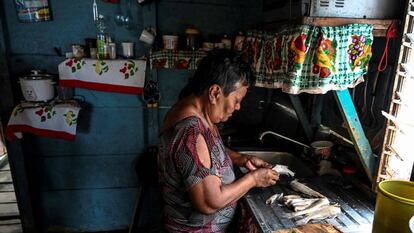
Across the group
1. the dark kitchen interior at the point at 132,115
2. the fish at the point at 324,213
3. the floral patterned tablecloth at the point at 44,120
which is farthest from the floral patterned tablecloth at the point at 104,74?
the fish at the point at 324,213

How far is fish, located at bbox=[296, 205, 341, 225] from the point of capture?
54.3 inches

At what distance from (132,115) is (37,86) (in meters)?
0.86

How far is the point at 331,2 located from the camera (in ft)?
4.14

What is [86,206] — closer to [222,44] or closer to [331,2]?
[222,44]

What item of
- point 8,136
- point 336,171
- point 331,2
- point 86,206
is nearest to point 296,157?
point 336,171

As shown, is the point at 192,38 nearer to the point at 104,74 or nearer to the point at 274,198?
the point at 104,74

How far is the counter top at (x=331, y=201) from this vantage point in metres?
1.34

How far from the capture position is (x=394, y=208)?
3.40ft

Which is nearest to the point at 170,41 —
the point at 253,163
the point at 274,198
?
the point at 253,163

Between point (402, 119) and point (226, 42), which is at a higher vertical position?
point (226, 42)

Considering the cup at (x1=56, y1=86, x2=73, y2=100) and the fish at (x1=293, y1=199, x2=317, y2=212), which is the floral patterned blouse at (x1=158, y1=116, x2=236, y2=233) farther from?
the cup at (x1=56, y1=86, x2=73, y2=100)

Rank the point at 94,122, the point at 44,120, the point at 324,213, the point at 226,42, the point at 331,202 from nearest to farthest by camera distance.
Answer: the point at 324,213 < the point at 331,202 < the point at 44,120 < the point at 226,42 < the point at 94,122

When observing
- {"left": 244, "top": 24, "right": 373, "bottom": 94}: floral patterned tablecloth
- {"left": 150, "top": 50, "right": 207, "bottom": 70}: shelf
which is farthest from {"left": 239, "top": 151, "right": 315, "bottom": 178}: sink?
{"left": 244, "top": 24, "right": 373, "bottom": 94}: floral patterned tablecloth

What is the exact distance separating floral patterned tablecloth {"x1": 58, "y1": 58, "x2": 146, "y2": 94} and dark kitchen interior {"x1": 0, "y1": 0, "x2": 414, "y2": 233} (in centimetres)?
1
